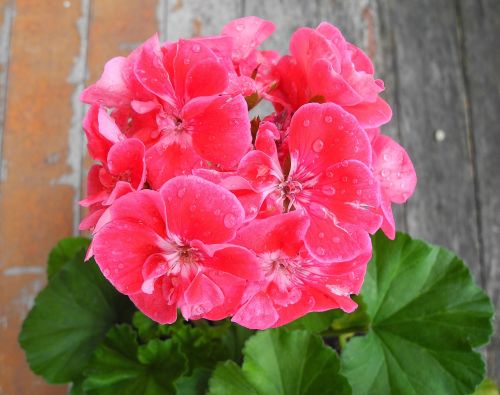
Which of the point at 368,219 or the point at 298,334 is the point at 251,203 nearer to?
the point at 368,219

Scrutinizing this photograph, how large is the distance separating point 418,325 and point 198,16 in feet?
3.16

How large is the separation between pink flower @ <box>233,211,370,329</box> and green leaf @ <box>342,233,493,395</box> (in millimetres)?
303

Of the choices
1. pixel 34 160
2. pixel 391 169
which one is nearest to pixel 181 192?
pixel 391 169

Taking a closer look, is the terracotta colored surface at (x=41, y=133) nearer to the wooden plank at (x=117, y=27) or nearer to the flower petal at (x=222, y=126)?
the wooden plank at (x=117, y=27)

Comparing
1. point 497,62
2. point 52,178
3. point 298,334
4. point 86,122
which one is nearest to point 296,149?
point 86,122

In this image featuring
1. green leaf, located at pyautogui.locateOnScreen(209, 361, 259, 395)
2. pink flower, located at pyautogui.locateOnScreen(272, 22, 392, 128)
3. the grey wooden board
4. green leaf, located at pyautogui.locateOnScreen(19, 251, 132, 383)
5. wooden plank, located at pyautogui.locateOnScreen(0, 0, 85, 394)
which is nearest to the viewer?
pink flower, located at pyautogui.locateOnScreen(272, 22, 392, 128)

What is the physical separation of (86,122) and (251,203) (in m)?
0.20

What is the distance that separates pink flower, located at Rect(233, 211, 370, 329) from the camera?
0.56 m

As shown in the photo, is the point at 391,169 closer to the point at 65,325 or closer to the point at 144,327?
the point at 144,327

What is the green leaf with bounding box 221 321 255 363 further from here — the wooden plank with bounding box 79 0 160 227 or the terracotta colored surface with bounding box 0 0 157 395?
the wooden plank with bounding box 79 0 160 227

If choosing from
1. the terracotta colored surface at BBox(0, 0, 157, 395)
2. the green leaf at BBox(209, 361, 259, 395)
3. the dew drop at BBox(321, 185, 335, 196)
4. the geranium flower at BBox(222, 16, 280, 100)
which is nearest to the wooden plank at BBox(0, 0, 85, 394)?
the terracotta colored surface at BBox(0, 0, 157, 395)

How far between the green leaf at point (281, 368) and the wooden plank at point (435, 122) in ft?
2.18

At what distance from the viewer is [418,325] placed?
936 mm

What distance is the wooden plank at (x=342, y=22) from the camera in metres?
1.53
